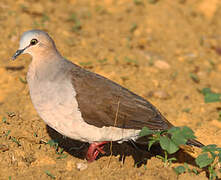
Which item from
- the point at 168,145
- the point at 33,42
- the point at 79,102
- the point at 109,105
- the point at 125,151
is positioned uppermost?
the point at 33,42

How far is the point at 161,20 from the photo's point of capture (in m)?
8.52

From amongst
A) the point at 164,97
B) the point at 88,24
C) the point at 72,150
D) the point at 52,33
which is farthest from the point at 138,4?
the point at 72,150

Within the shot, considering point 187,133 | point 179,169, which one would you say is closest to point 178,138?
point 187,133

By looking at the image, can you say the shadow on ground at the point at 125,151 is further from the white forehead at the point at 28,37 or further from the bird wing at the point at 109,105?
the white forehead at the point at 28,37

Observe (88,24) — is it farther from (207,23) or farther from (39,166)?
(39,166)

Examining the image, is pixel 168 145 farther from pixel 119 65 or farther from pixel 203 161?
pixel 119 65

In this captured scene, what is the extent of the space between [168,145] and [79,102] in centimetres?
101

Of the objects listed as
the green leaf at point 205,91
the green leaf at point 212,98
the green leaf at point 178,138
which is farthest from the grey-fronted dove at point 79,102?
the green leaf at point 205,91

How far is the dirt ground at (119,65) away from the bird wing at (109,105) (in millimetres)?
528

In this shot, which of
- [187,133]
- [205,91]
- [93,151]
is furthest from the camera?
[205,91]

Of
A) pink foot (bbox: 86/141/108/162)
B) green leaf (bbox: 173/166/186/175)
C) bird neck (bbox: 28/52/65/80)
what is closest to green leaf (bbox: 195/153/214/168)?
green leaf (bbox: 173/166/186/175)

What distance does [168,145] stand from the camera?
391 cm

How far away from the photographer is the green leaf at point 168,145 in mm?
3869

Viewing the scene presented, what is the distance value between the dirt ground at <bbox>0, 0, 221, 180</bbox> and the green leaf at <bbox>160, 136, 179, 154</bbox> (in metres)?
0.40
